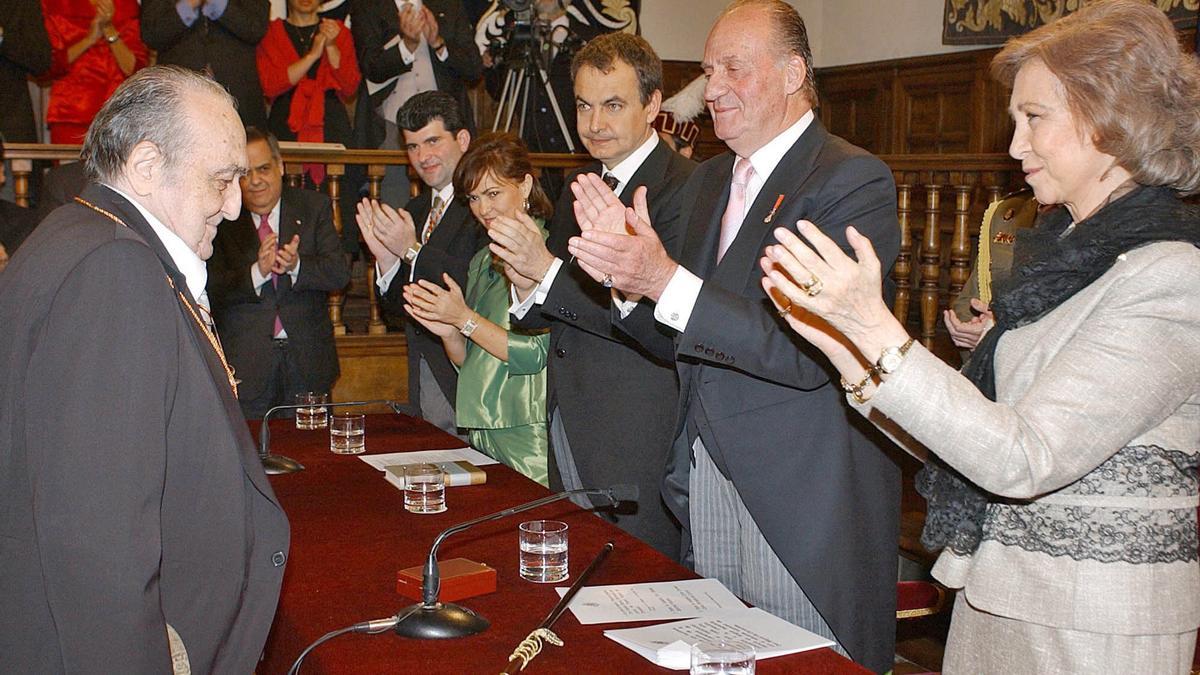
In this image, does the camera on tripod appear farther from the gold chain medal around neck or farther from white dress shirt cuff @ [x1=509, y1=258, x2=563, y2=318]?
the gold chain medal around neck

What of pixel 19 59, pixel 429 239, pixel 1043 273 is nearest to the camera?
pixel 1043 273

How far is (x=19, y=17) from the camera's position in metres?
5.59

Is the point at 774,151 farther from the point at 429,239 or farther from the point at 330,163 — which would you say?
the point at 330,163

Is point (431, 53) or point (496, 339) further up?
point (431, 53)

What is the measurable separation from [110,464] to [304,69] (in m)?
5.09

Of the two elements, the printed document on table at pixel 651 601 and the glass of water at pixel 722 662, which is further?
the printed document on table at pixel 651 601

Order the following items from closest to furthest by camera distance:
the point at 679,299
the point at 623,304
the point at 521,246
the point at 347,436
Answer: the point at 679,299, the point at 623,304, the point at 521,246, the point at 347,436

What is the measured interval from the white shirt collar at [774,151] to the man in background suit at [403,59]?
391cm

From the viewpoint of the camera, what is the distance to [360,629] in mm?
1765

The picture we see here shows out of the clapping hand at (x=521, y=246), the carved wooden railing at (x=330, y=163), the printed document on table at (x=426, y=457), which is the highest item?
the carved wooden railing at (x=330, y=163)

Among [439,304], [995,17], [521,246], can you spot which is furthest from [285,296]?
[995,17]

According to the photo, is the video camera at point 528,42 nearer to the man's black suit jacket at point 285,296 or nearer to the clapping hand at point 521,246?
the man's black suit jacket at point 285,296

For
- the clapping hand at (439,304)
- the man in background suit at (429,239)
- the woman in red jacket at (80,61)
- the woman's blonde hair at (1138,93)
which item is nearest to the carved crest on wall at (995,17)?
the man in background suit at (429,239)

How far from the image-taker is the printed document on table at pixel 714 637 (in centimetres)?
169
